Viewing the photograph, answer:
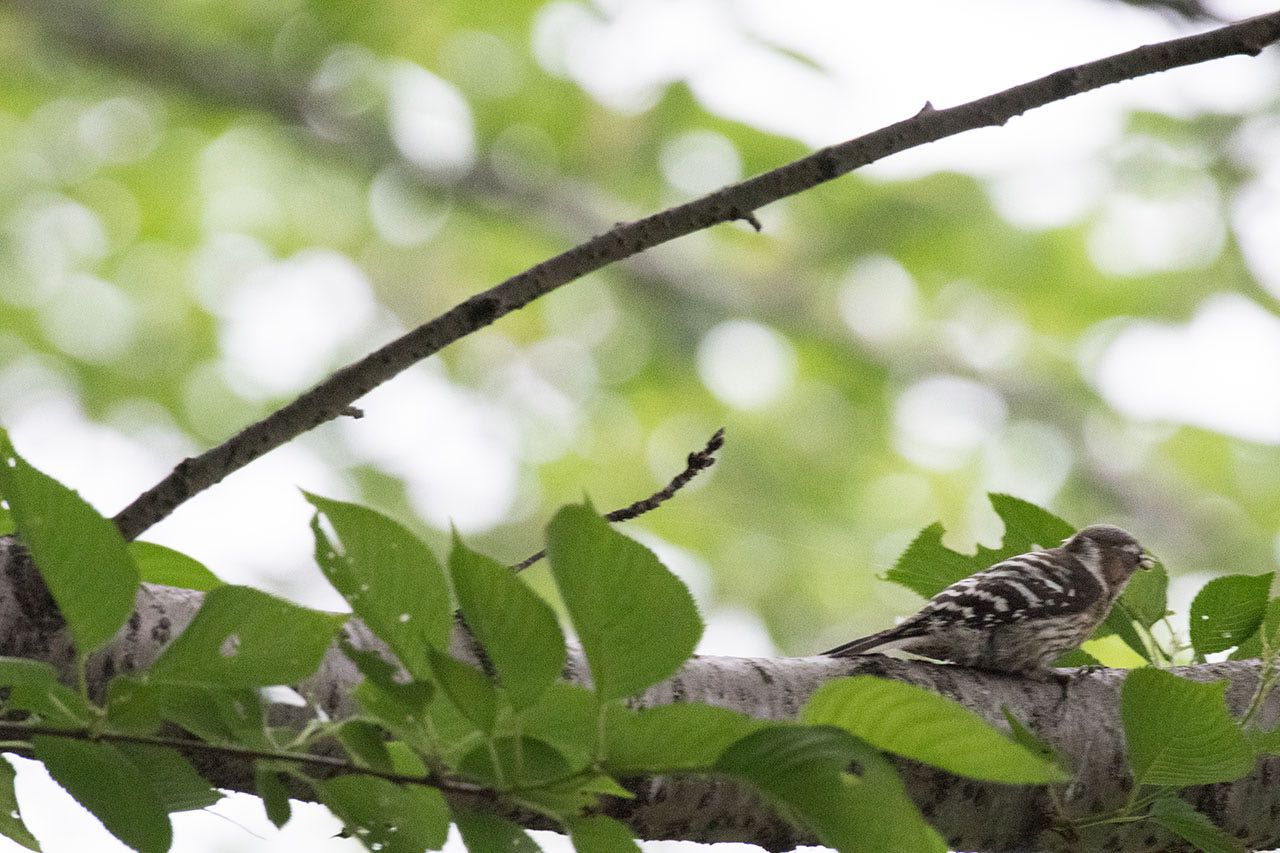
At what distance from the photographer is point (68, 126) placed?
7.28m

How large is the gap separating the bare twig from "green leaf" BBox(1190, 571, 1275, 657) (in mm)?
731

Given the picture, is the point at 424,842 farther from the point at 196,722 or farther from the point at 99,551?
the point at 99,551

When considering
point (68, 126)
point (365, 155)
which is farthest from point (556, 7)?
point (68, 126)

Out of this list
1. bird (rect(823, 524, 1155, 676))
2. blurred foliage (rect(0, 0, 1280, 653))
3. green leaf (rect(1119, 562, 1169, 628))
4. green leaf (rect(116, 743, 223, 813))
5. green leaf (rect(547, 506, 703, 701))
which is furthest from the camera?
blurred foliage (rect(0, 0, 1280, 653))

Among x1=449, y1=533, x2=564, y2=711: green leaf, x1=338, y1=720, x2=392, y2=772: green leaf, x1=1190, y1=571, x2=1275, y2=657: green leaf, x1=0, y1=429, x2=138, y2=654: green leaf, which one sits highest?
x1=0, y1=429, x2=138, y2=654: green leaf

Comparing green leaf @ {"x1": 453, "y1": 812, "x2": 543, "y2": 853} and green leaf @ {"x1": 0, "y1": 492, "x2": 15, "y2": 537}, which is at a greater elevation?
green leaf @ {"x1": 0, "y1": 492, "x2": 15, "y2": 537}

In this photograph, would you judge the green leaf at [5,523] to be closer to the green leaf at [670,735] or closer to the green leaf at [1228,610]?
the green leaf at [670,735]

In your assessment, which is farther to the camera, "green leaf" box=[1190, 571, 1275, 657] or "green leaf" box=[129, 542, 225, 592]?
"green leaf" box=[1190, 571, 1275, 657]

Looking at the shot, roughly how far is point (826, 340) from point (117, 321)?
3897mm

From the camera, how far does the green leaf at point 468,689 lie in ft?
2.85

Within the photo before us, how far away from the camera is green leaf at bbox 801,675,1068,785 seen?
859mm

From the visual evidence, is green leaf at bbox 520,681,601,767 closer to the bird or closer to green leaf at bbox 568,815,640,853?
green leaf at bbox 568,815,640,853

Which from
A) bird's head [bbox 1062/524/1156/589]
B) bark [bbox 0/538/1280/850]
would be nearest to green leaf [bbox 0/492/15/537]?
bark [bbox 0/538/1280/850]

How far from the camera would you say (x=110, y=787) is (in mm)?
1005
